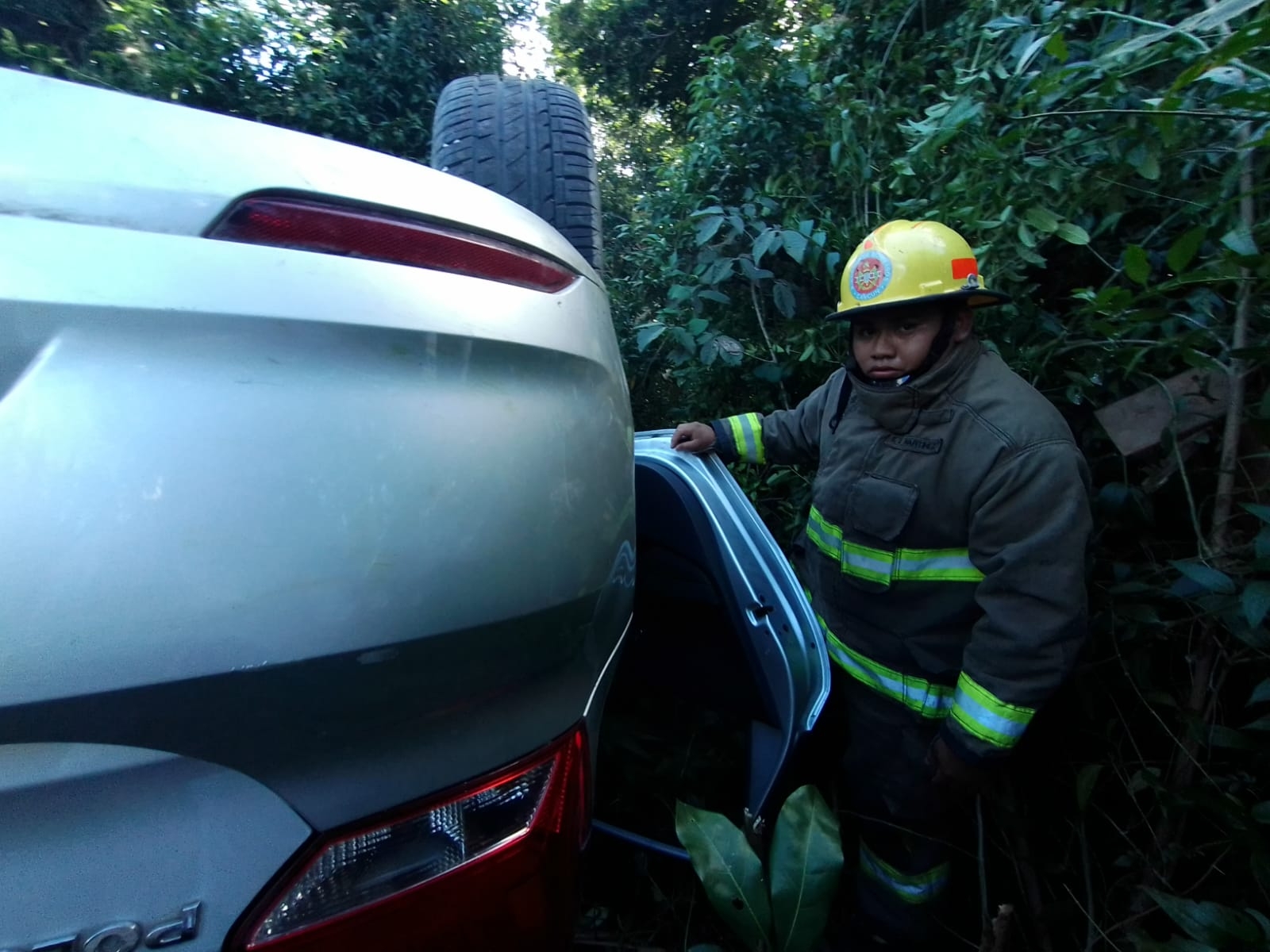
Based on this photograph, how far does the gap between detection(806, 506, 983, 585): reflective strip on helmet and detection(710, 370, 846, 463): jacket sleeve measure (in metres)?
0.35

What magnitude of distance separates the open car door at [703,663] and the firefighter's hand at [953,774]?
263 millimetres

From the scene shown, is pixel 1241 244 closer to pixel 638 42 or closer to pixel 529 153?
pixel 529 153

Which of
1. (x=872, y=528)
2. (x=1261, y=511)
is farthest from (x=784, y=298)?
(x=1261, y=511)

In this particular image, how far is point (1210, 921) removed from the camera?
3.99 feet

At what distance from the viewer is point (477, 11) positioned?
4961 mm

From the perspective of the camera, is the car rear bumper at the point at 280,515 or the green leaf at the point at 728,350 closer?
the car rear bumper at the point at 280,515

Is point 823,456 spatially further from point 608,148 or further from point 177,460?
point 608,148

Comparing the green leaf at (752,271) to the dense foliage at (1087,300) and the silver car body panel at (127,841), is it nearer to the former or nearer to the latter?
the dense foliage at (1087,300)

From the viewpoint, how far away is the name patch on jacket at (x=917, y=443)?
1614 mm

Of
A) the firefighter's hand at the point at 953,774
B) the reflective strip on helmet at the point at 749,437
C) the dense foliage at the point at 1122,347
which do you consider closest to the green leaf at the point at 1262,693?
the dense foliage at the point at 1122,347

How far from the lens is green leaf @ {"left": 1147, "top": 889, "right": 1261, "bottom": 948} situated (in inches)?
46.9

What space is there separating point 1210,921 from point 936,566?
2.40ft

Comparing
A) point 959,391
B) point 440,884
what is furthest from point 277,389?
point 959,391

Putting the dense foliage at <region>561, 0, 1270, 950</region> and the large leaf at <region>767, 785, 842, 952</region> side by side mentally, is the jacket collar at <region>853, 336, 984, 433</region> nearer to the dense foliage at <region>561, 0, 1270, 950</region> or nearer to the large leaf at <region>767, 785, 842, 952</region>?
the dense foliage at <region>561, 0, 1270, 950</region>
